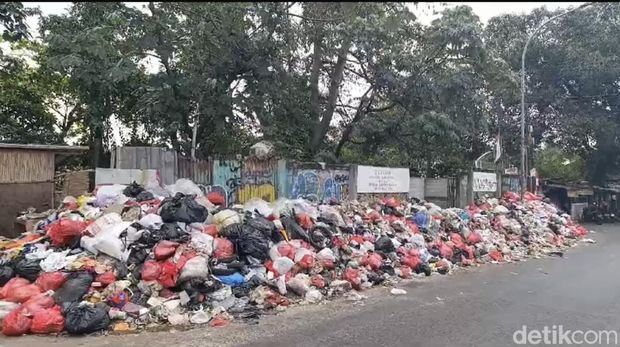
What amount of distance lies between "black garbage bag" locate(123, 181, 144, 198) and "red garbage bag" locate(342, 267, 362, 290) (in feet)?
13.8

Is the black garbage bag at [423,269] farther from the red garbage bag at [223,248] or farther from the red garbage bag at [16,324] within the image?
the red garbage bag at [16,324]

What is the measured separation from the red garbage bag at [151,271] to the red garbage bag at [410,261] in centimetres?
486

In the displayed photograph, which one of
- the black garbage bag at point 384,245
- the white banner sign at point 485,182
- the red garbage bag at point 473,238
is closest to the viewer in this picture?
the black garbage bag at point 384,245

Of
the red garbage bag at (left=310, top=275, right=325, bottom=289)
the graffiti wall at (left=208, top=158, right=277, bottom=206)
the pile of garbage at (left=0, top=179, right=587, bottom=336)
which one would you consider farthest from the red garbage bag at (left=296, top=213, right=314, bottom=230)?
the graffiti wall at (left=208, top=158, right=277, bottom=206)

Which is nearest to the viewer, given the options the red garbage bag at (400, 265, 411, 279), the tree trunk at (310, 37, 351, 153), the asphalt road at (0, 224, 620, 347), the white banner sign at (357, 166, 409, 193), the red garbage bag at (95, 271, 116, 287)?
the asphalt road at (0, 224, 620, 347)

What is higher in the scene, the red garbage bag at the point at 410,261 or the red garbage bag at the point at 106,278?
the red garbage bag at the point at 106,278

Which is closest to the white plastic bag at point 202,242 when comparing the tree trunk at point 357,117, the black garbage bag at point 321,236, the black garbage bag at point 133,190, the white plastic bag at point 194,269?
the white plastic bag at point 194,269

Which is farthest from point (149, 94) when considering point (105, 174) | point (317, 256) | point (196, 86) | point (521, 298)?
point (521, 298)

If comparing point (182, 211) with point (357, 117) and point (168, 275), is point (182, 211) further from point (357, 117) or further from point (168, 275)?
point (357, 117)

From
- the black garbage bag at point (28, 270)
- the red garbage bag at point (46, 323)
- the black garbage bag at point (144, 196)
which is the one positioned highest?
the black garbage bag at point (144, 196)

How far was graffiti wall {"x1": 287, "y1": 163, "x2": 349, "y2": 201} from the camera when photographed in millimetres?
13094

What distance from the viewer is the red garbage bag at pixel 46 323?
225 inches

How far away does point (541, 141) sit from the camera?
1088 inches

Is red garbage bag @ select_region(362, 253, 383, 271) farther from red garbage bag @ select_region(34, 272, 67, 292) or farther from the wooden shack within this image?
the wooden shack
